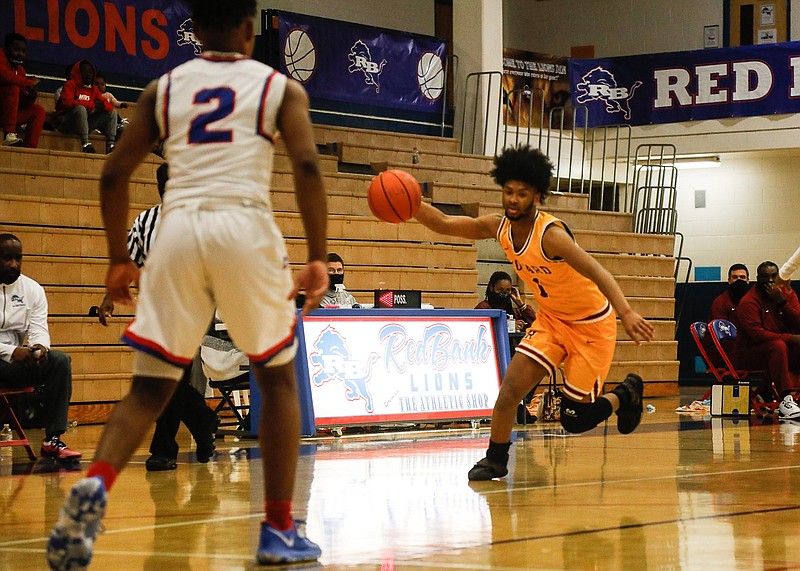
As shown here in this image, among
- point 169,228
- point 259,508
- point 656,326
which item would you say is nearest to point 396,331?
point 259,508

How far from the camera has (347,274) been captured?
43.1ft

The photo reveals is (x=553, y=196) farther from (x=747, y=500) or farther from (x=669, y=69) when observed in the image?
(x=747, y=500)

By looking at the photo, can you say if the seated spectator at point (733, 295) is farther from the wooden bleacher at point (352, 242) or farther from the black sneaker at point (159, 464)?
the black sneaker at point (159, 464)

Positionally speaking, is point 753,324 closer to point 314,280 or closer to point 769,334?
point 769,334

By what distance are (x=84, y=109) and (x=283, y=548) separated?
9862mm

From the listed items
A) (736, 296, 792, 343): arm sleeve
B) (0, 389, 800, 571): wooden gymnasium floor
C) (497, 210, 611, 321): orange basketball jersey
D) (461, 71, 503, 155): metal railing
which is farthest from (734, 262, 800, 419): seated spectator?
(497, 210, 611, 321): orange basketball jersey

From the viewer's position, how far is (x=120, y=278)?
357 cm

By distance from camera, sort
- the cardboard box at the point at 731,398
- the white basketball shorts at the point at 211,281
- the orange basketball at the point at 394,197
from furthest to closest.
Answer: the cardboard box at the point at 731,398 → the orange basketball at the point at 394,197 → the white basketball shorts at the point at 211,281

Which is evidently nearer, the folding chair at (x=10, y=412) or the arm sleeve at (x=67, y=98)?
the folding chair at (x=10, y=412)

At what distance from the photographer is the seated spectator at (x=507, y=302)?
1134 cm

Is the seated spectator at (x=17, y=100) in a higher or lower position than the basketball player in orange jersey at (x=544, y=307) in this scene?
higher

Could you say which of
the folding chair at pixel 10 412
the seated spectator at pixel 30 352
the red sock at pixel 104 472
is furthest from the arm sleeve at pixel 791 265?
the red sock at pixel 104 472

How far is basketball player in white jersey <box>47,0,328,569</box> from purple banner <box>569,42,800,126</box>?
49.8 ft

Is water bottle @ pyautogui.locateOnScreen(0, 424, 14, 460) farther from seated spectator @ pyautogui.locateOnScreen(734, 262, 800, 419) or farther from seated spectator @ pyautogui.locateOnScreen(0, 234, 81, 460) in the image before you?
seated spectator @ pyautogui.locateOnScreen(734, 262, 800, 419)
